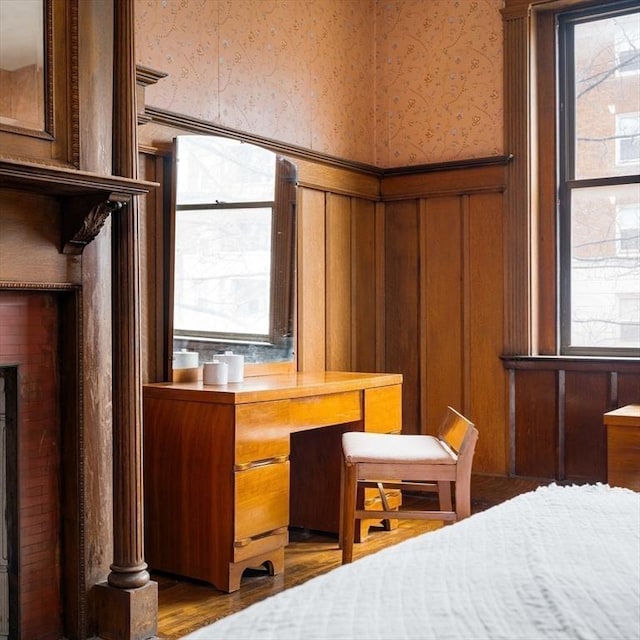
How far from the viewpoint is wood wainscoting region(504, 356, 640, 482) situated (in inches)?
159

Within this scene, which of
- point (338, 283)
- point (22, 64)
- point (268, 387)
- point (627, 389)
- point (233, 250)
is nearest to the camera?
point (22, 64)

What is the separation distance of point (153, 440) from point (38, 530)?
74 cm

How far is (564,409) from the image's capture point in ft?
13.7

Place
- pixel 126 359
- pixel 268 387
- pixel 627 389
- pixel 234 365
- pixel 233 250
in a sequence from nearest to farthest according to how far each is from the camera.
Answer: pixel 126 359 → pixel 268 387 → pixel 234 365 → pixel 233 250 → pixel 627 389

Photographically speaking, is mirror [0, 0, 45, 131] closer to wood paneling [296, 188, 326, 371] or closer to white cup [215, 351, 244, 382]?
white cup [215, 351, 244, 382]

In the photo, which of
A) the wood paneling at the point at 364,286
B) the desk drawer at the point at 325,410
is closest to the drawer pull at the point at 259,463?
the desk drawer at the point at 325,410

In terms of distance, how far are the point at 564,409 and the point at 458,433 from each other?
1.23m

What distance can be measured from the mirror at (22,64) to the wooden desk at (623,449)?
2.55 m

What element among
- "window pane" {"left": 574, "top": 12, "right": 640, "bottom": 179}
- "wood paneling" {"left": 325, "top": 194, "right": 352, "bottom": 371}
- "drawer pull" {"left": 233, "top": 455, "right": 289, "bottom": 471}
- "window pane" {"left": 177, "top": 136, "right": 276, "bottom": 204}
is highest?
"window pane" {"left": 574, "top": 12, "right": 640, "bottom": 179}

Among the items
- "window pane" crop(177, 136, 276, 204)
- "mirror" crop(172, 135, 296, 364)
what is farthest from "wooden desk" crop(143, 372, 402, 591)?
"window pane" crop(177, 136, 276, 204)

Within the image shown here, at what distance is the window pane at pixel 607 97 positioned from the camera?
4.17 metres

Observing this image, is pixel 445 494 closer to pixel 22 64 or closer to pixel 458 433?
pixel 458 433

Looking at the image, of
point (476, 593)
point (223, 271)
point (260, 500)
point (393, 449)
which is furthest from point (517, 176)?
point (476, 593)

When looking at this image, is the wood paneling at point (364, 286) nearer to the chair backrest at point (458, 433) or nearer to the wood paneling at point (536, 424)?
the wood paneling at point (536, 424)
